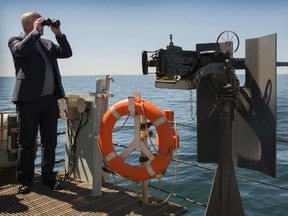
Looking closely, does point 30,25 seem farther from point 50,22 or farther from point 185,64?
point 185,64

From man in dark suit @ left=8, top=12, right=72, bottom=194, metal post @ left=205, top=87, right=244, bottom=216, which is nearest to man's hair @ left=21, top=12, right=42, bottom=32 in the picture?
man in dark suit @ left=8, top=12, right=72, bottom=194

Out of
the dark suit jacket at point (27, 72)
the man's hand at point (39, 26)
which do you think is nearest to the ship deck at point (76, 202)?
the dark suit jacket at point (27, 72)

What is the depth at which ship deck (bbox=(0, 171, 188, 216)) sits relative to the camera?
3.06m

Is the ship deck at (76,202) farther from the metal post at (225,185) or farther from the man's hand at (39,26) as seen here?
the man's hand at (39,26)

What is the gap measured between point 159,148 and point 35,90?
48.5 inches

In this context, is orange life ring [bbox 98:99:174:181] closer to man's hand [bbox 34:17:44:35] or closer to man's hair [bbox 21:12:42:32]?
man's hand [bbox 34:17:44:35]

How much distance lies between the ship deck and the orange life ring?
11.2 inches

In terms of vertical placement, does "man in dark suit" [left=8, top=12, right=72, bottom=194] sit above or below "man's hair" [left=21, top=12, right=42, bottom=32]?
below

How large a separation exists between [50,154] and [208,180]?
5215mm

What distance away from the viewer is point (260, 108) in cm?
257

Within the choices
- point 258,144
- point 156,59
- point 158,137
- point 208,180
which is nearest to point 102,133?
point 158,137

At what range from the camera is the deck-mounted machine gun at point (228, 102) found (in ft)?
7.83

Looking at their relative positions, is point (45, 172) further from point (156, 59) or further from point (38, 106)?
point (156, 59)

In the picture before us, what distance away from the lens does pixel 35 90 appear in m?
3.23
